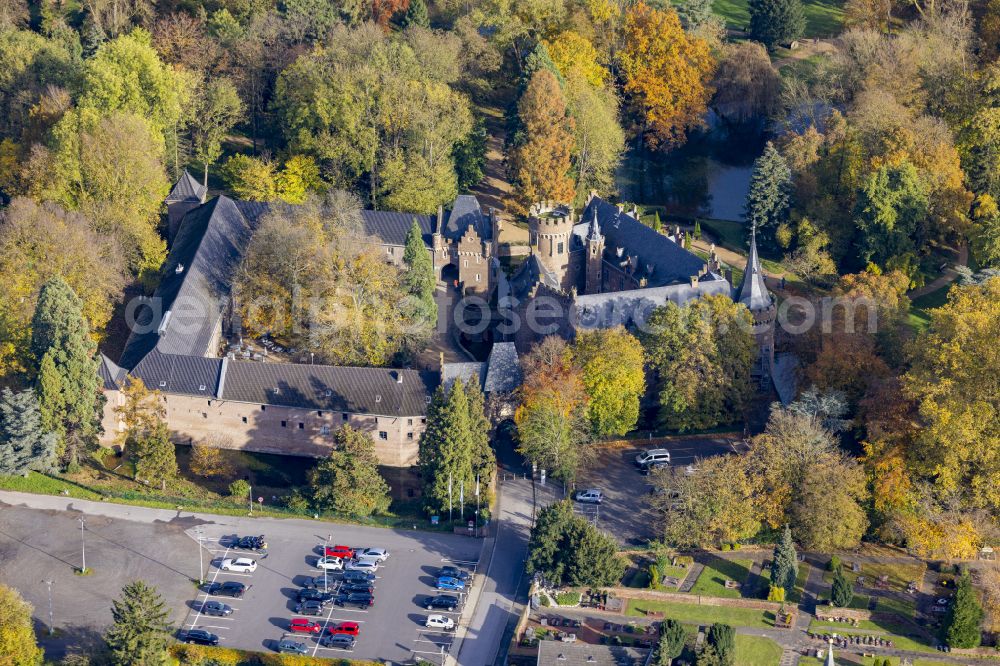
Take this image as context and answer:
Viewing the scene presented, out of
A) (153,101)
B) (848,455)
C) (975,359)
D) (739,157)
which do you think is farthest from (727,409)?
(153,101)

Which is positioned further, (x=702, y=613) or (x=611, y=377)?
(x=611, y=377)

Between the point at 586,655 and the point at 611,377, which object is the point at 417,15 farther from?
the point at 586,655

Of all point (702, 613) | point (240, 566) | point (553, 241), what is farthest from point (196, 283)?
point (702, 613)

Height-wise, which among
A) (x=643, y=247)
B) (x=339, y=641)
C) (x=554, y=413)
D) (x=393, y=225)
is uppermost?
(x=643, y=247)

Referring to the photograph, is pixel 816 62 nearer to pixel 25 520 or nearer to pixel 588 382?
pixel 588 382

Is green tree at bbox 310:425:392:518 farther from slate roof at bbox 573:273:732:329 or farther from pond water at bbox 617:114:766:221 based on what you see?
pond water at bbox 617:114:766:221

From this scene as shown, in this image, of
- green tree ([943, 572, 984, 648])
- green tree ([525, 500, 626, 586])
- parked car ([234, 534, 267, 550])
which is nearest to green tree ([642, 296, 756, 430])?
green tree ([525, 500, 626, 586])
